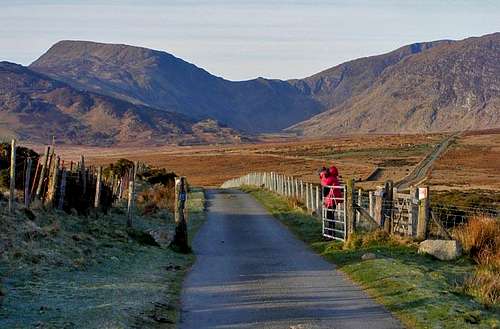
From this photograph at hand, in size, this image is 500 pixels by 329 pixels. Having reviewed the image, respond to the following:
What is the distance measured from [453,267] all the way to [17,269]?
837 centimetres

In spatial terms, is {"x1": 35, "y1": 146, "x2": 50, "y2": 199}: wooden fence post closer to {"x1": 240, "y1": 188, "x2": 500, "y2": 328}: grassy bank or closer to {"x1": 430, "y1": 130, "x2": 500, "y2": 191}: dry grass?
{"x1": 240, "y1": 188, "x2": 500, "y2": 328}: grassy bank

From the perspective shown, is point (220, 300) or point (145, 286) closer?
point (220, 300)

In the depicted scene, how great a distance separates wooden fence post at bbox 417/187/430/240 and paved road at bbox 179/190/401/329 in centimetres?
280

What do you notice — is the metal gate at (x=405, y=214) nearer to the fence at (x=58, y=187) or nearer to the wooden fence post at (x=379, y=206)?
the wooden fence post at (x=379, y=206)

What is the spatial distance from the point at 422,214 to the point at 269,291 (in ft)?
24.1

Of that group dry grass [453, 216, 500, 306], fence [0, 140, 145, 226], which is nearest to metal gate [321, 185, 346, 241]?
dry grass [453, 216, 500, 306]

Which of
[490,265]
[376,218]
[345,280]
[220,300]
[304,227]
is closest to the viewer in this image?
[220,300]

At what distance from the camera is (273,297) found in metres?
13.2

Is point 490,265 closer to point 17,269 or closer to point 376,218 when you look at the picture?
point 376,218

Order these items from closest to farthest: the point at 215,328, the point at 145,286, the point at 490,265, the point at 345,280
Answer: the point at 215,328, the point at 145,286, the point at 345,280, the point at 490,265

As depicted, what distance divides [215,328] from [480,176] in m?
62.1

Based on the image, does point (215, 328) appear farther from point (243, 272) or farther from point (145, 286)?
point (243, 272)

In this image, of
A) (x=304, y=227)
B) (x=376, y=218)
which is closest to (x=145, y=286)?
(x=376, y=218)

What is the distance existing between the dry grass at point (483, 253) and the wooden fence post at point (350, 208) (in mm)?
→ 2599
